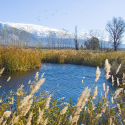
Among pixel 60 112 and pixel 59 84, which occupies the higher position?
pixel 60 112

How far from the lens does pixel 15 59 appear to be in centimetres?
1045

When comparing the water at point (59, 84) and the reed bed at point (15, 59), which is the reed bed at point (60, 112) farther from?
the reed bed at point (15, 59)

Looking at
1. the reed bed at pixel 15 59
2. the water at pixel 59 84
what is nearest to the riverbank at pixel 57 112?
the water at pixel 59 84

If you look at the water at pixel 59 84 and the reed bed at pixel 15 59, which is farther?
the reed bed at pixel 15 59

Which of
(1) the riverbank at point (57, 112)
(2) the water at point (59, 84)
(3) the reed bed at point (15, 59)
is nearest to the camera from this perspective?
(1) the riverbank at point (57, 112)

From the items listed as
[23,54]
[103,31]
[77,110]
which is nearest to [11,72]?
[23,54]

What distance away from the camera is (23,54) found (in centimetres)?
1133

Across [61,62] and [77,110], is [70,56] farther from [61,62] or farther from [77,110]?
[77,110]

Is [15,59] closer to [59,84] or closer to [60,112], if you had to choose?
[59,84]

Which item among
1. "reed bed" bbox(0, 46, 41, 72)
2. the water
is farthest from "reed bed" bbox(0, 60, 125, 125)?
"reed bed" bbox(0, 46, 41, 72)

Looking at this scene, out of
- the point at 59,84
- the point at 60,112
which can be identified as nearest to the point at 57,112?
the point at 60,112

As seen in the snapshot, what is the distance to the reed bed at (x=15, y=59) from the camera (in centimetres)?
1030

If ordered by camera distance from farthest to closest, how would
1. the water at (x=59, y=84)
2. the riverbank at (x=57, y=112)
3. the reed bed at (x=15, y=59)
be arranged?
the reed bed at (x=15, y=59)
the water at (x=59, y=84)
the riverbank at (x=57, y=112)

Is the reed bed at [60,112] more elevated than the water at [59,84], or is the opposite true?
the reed bed at [60,112]
